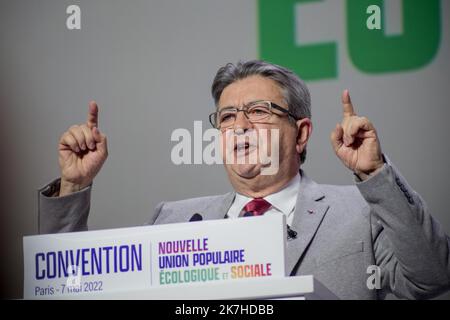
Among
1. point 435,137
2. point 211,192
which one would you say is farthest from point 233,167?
point 435,137

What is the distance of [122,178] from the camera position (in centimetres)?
320

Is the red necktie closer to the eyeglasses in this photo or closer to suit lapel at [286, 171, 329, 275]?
suit lapel at [286, 171, 329, 275]

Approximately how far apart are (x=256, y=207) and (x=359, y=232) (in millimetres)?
423

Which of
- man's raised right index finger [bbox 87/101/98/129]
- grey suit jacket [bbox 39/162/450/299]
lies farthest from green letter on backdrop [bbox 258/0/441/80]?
man's raised right index finger [bbox 87/101/98/129]

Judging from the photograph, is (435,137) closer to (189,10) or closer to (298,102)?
(298,102)

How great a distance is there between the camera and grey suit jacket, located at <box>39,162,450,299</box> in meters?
2.41

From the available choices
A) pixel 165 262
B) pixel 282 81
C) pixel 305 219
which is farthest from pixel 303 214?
pixel 165 262

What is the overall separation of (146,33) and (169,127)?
1.55 ft

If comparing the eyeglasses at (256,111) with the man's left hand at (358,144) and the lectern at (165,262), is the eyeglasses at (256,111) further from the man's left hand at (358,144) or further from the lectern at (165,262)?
the lectern at (165,262)

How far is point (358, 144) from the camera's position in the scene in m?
2.46

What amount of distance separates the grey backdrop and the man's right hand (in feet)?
1.10

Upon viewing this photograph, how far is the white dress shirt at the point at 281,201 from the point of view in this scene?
111 inches
